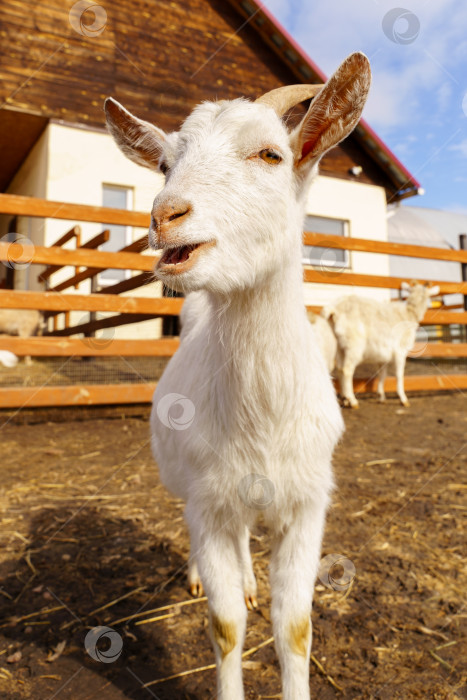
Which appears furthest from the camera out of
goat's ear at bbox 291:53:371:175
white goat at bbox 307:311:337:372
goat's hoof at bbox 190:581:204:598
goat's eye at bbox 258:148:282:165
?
white goat at bbox 307:311:337:372

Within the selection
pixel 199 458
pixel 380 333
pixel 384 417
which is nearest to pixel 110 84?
pixel 380 333

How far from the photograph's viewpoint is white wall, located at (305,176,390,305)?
39.9 ft

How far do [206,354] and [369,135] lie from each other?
1249cm

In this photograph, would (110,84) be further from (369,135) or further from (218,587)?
(218,587)

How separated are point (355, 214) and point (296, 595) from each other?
40.3ft

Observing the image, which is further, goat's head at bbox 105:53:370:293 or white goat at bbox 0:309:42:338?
white goat at bbox 0:309:42:338

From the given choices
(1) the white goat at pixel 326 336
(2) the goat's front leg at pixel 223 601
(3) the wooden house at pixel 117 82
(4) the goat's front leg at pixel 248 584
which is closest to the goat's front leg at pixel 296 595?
(2) the goat's front leg at pixel 223 601

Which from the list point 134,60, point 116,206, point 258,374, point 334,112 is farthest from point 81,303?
point 134,60

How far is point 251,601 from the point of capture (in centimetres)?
229

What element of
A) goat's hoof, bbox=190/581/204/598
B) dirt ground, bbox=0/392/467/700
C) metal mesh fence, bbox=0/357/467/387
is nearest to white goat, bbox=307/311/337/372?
metal mesh fence, bbox=0/357/467/387

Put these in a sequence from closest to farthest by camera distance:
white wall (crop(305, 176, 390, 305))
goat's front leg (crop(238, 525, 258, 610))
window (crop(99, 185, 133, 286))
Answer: goat's front leg (crop(238, 525, 258, 610)) → window (crop(99, 185, 133, 286)) → white wall (crop(305, 176, 390, 305))

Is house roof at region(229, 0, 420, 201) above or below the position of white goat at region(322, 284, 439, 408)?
above

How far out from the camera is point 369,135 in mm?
12594

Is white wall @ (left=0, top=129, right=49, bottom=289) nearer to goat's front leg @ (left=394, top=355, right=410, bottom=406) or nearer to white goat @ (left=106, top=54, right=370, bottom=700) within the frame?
goat's front leg @ (left=394, top=355, right=410, bottom=406)
